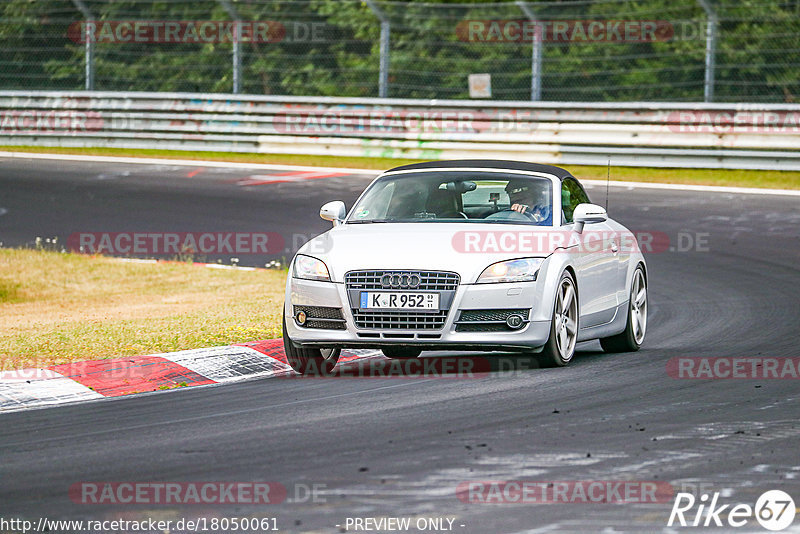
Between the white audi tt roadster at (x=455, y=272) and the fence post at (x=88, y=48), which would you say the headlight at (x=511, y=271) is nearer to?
the white audi tt roadster at (x=455, y=272)

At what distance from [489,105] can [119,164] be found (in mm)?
7243

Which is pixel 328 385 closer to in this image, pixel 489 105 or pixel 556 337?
pixel 556 337

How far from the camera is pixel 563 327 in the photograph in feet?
31.8

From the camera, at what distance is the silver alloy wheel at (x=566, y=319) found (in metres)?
9.53

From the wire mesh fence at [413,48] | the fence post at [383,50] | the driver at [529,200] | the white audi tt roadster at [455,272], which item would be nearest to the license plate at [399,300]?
the white audi tt roadster at [455,272]

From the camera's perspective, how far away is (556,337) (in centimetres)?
949

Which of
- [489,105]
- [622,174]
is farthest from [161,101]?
[622,174]

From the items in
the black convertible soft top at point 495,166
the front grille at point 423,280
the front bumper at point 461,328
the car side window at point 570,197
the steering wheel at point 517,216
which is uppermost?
the black convertible soft top at point 495,166

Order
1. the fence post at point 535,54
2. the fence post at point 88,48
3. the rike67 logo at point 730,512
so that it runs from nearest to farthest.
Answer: the rike67 logo at point 730,512 < the fence post at point 535,54 < the fence post at point 88,48

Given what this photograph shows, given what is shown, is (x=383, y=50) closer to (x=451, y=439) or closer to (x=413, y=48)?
(x=413, y=48)

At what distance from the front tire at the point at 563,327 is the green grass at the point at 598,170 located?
13.0m

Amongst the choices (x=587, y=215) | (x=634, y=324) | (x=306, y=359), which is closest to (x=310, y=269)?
(x=306, y=359)

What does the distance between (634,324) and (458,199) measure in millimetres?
1900

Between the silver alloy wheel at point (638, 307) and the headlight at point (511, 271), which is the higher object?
the headlight at point (511, 271)
